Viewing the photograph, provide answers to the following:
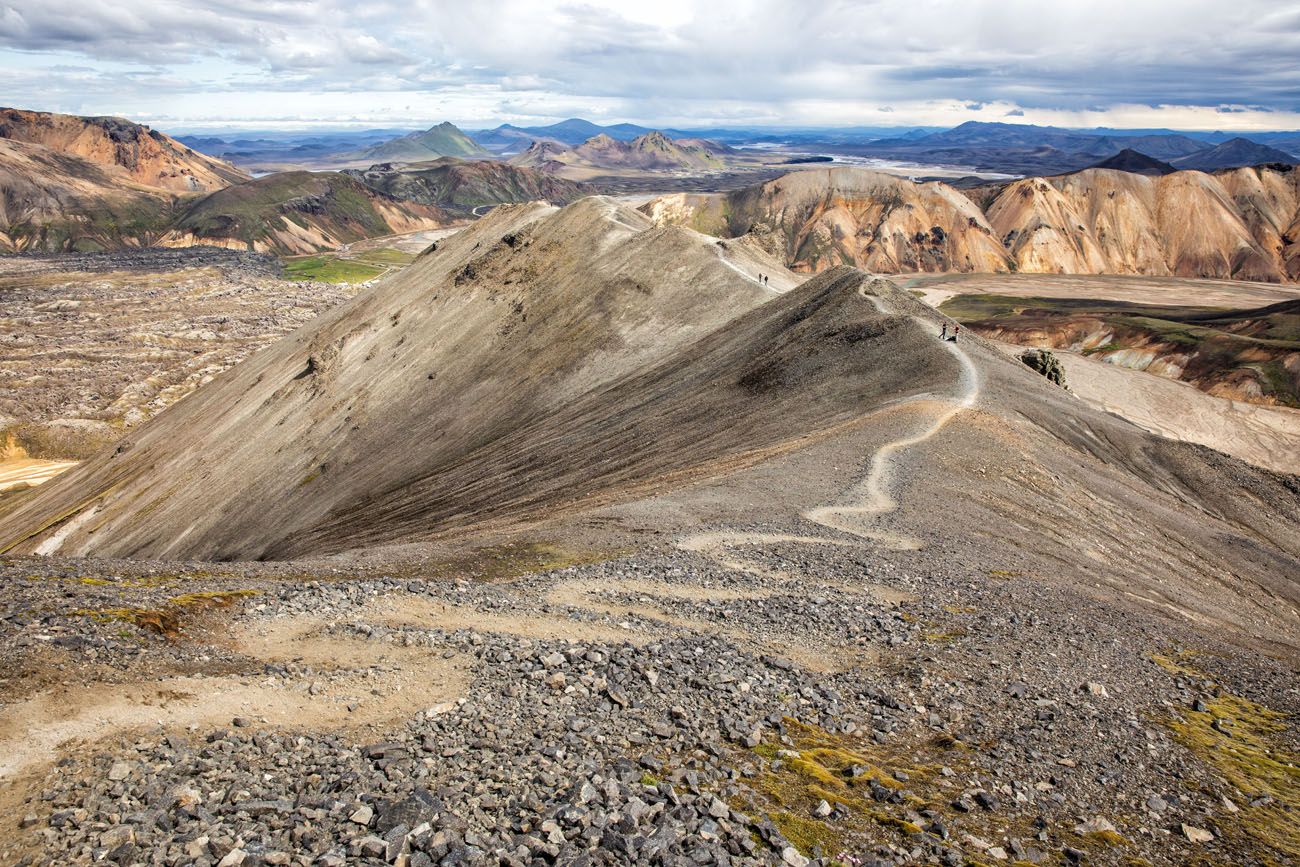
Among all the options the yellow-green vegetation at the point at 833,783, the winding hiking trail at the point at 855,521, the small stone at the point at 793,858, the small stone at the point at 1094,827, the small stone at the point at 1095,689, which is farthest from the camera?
the winding hiking trail at the point at 855,521

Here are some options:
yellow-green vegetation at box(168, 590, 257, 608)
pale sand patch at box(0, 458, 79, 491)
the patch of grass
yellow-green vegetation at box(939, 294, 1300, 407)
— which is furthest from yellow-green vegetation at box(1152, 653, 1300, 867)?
pale sand patch at box(0, 458, 79, 491)

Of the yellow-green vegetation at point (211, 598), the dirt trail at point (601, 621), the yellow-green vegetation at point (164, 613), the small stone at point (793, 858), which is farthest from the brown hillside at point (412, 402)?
the small stone at point (793, 858)

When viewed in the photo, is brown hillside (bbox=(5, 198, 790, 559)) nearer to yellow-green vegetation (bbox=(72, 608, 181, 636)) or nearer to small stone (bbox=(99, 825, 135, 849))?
yellow-green vegetation (bbox=(72, 608, 181, 636))

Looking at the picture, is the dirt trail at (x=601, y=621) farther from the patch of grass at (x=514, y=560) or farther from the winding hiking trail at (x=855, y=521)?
the winding hiking trail at (x=855, y=521)

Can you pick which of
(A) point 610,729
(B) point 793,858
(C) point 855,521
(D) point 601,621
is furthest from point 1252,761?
(C) point 855,521

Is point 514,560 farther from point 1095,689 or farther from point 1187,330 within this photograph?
point 1187,330
